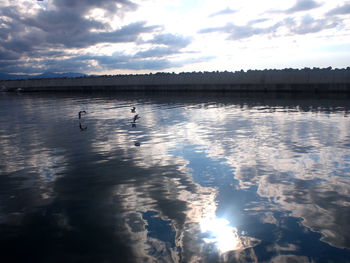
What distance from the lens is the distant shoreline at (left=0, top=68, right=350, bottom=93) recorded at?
48.9 metres

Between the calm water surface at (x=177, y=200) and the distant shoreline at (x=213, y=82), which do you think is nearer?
the calm water surface at (x=177, y=200)

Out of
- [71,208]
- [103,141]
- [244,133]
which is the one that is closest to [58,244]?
[71,208]

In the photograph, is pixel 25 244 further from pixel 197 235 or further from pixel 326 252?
pixel 326 252

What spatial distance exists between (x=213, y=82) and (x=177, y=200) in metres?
58.0

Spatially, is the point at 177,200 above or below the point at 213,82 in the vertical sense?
below

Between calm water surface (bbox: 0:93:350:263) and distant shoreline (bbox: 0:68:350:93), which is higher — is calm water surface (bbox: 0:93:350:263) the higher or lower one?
the lower one

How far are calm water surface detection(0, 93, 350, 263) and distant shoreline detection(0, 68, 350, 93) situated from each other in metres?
42.5

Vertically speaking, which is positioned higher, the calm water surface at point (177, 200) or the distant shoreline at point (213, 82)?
the distant shoreline at point (213, 82)

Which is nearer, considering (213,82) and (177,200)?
(177,200)

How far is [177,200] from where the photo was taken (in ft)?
20.4

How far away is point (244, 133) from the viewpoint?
13.5 meters

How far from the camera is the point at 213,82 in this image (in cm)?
6244

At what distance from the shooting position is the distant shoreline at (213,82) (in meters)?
48.9

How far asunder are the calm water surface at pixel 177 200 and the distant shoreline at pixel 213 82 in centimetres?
4255
